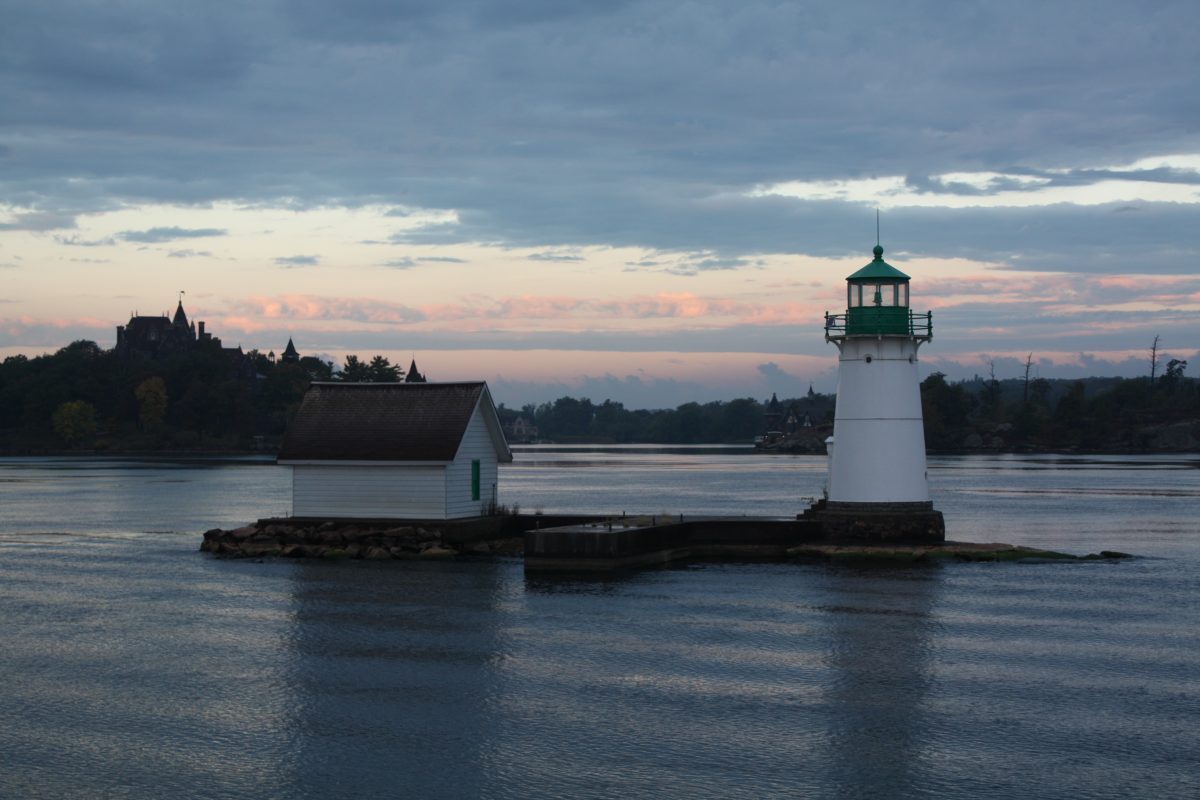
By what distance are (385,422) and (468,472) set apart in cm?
313

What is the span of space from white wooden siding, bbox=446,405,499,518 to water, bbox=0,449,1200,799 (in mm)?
3238

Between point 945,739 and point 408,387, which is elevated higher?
point 408,387

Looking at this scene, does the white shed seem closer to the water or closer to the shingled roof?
the shingled roof

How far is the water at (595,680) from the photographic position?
652 inches

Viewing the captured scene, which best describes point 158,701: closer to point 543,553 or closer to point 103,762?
point 103,762

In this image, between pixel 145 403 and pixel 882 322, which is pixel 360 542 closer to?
pixel 882 322

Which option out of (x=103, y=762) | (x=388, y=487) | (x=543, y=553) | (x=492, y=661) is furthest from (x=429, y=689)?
(x=388, y=487)

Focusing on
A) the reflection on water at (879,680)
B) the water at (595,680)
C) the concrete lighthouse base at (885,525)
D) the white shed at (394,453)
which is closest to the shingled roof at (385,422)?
the white shed at (394,453)

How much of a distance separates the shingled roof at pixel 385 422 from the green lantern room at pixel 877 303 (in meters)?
12.3

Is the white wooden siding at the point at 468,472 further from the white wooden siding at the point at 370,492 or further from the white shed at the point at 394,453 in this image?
the white wooden siding at the point at 370,492

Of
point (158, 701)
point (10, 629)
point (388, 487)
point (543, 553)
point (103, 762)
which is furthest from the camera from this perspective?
point (388, 487)

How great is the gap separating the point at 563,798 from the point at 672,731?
3.24 metres

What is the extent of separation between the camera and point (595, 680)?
2197 centimetres

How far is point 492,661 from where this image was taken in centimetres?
2377
